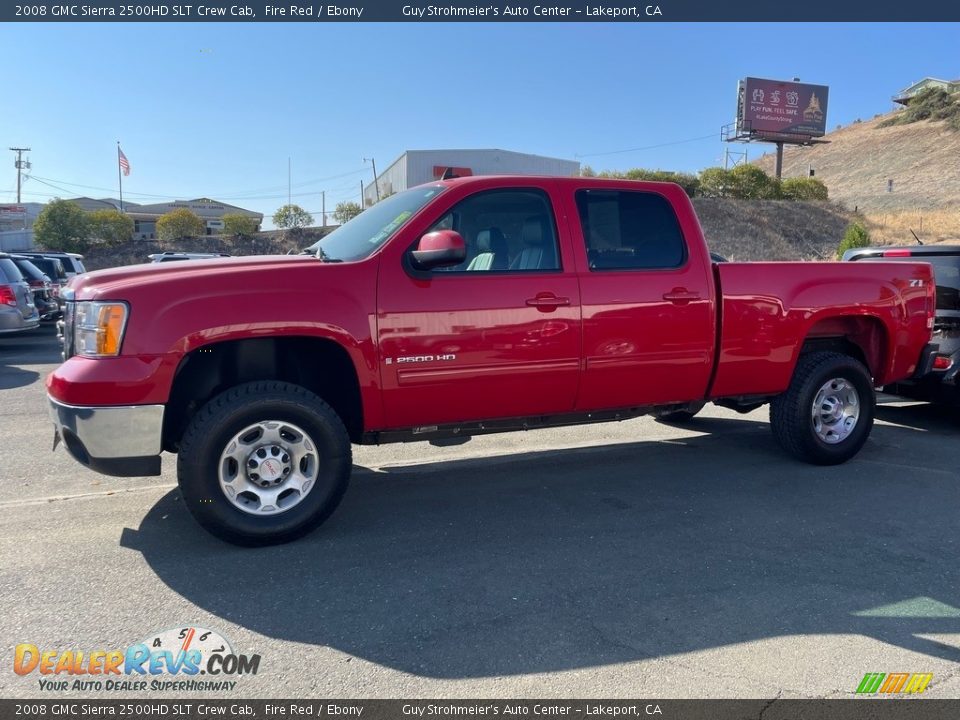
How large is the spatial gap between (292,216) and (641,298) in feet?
163

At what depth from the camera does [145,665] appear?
284 centimetres

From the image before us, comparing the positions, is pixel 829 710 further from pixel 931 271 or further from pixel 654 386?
pixel 931 271

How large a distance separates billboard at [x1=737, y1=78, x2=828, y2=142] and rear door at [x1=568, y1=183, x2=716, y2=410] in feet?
166

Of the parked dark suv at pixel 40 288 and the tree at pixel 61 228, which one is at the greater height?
the tree at pixel 61 228

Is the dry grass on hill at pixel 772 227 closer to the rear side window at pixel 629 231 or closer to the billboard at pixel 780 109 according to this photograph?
the billboard at pixel 780 109

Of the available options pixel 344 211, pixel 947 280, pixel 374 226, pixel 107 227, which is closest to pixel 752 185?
pixel 344 211

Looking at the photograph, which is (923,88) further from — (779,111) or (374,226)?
(374,226)

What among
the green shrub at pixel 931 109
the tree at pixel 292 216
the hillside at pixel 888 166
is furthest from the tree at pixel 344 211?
the green shrub at pixel 931 109

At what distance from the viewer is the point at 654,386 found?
482 centimetres

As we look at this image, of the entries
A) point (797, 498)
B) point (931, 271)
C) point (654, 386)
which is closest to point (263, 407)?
point (654, 386)

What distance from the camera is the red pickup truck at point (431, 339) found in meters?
Result: 3.67

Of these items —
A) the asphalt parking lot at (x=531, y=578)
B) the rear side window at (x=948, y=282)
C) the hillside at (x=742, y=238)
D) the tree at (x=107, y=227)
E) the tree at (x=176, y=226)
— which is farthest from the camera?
the tree at (x=176, y=226)

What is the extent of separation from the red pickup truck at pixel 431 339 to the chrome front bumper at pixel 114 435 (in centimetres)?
1

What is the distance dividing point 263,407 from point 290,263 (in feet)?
2.89
